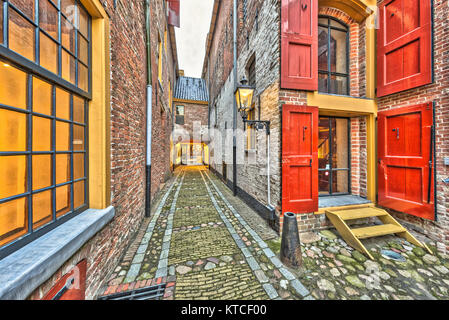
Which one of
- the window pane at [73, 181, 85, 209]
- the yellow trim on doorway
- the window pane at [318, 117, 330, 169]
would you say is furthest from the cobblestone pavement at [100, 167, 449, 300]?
the window pane at [318, 117, 330, 169]

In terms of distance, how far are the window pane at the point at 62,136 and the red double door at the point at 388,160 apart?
11.0ft

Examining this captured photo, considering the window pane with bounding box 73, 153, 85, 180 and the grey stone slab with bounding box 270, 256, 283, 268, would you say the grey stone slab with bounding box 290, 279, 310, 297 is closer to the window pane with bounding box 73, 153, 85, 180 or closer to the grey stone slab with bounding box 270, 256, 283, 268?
the grey stone slab with bounding box 270, 256, 283, 268

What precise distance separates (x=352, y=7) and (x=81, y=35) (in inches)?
226

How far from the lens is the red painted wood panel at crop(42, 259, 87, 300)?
144cm

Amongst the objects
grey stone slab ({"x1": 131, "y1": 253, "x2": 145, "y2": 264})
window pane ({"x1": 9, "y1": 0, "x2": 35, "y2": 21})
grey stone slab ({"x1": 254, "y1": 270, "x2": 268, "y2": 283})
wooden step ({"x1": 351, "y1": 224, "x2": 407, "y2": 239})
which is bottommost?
grey stone slab ({"x1": 254, "y1": 270, "x2": 268, "y2": 283})

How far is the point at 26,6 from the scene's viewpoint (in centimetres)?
137

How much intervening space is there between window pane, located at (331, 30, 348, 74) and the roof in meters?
12.8

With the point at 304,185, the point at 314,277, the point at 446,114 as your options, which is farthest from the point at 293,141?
the point at 446,114

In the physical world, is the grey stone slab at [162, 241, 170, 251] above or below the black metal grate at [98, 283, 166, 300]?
above

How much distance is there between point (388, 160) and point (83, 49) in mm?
5890

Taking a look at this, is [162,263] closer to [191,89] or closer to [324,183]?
[324,183]

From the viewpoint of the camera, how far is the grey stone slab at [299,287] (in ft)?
6.58

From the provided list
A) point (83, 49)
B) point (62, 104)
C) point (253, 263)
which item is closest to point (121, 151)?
point (62, 104)
